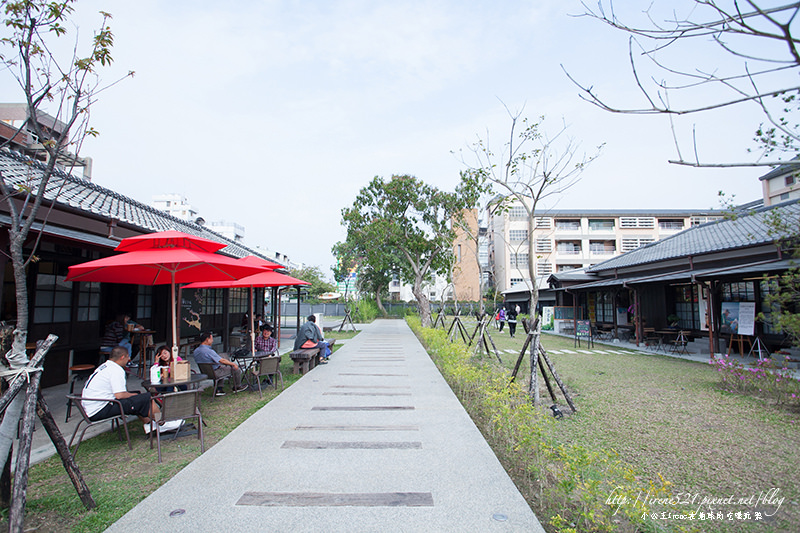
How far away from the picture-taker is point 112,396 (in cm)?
426

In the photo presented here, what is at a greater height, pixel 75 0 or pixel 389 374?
pixel 75 0

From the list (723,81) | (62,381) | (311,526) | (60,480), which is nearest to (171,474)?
(60,480)

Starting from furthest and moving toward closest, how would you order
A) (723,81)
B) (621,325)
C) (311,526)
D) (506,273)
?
(506,273)
(621,325)
(311,526)
(723,81)

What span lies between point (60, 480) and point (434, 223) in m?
18.5

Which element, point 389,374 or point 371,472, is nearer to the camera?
point 371,472

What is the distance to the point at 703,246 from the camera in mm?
13039

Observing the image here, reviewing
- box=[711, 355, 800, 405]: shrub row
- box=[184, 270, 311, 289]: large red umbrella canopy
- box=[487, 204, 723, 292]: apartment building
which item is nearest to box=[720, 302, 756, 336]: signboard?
box=[711, 355, 800, 405]: shrub row

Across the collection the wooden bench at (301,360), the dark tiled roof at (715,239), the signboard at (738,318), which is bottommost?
the wooden bench at (301,360)

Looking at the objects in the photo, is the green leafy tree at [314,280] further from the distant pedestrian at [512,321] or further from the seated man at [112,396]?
the seated man at [112,396]

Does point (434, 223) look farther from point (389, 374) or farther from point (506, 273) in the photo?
point (506, 273)

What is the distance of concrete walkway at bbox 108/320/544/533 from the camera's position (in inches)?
108

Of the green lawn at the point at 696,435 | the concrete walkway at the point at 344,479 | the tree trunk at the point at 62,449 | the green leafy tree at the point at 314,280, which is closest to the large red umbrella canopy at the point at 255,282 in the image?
the concrete walkway at the point at 344,479

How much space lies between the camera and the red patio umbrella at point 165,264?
5.01 metres

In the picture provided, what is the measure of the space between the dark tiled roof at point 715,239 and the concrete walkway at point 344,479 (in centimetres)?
922
